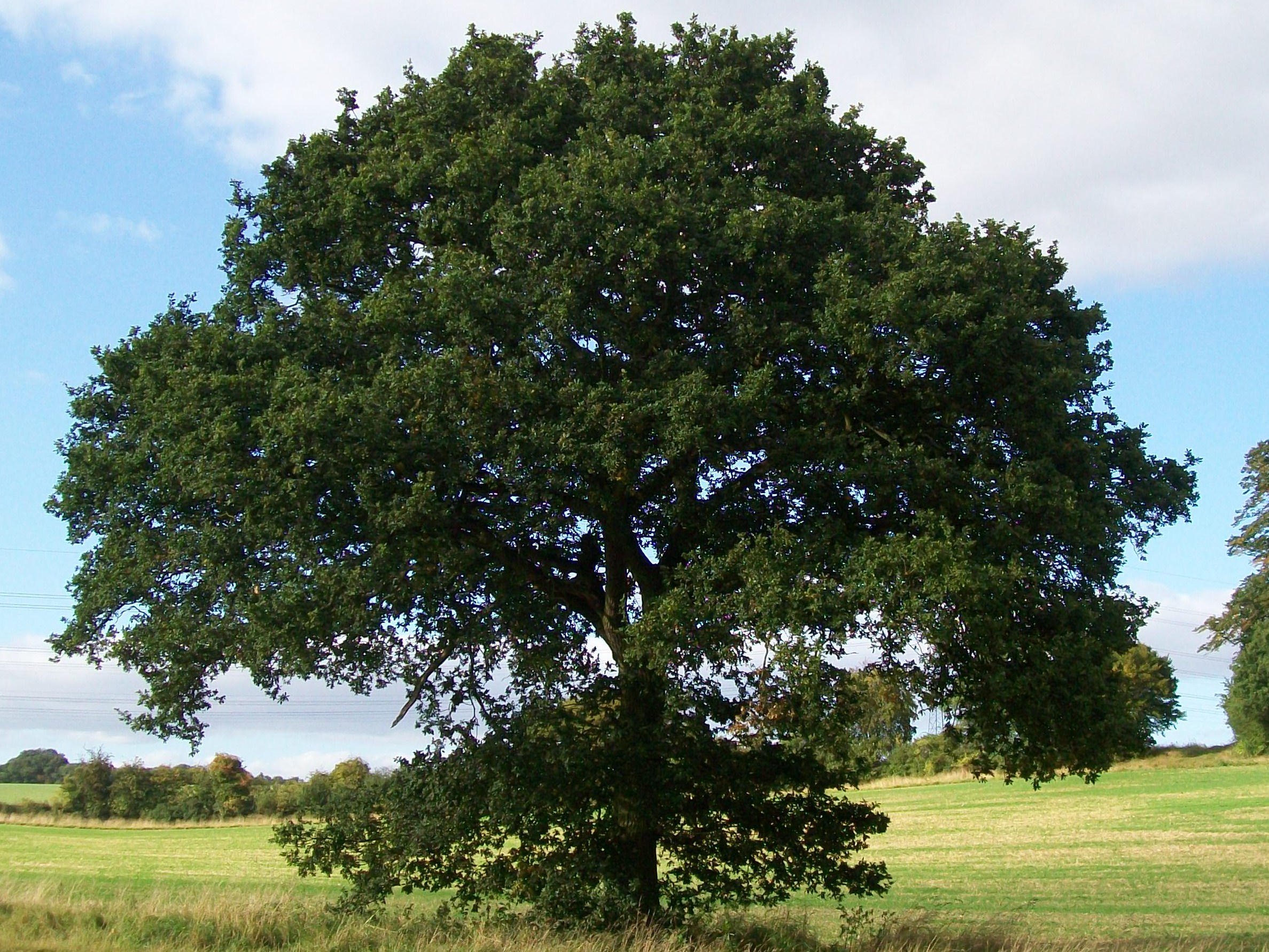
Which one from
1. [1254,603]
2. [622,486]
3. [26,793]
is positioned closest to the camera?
[622,486]

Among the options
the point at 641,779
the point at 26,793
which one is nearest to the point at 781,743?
the point at 641,779

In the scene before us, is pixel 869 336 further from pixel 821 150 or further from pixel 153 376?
pixel 153 376

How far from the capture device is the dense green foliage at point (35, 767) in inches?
3986

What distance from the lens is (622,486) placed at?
42.3ft

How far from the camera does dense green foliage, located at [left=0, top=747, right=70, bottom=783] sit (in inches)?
3986

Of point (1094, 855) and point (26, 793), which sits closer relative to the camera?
point (1094, 855)

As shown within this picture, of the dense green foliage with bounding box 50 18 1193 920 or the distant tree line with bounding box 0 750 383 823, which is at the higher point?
the dense green foliage with bounding box 50 18 1193 920

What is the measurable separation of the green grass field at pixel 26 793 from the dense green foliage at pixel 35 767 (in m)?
14.1

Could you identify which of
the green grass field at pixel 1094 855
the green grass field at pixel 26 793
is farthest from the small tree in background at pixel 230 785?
the green grass field at pixel 1094 855

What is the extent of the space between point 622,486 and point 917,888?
59.2ft

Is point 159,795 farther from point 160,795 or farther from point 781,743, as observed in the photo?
point 781,743

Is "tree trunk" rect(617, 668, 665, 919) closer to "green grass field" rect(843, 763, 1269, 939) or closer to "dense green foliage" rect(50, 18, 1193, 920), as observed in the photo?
"dense green foliage" rect(50, 18, 1193, 920)

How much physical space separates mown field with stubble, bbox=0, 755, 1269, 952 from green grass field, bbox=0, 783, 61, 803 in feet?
22.2

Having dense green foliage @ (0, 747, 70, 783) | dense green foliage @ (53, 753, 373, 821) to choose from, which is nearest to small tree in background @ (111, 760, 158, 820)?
dense green foliage @ (53, 753, 373, 821)
